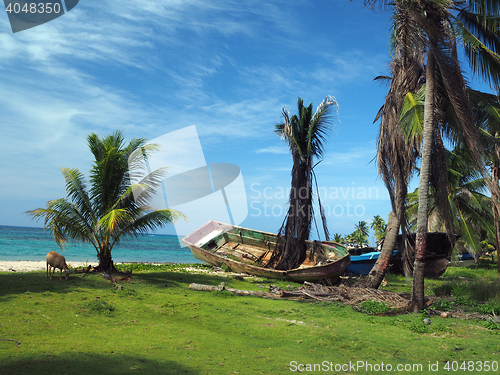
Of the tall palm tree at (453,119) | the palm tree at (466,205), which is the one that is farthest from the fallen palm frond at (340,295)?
the palm tree at (466,205)

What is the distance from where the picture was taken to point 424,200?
10336 millimetres

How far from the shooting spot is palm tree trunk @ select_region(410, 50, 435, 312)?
404 inches

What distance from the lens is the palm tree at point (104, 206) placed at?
40.9 feet

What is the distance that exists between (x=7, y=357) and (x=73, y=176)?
29.4 ft

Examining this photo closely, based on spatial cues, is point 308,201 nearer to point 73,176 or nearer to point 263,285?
point 263,285

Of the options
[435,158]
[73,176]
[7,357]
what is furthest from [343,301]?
[73,176]

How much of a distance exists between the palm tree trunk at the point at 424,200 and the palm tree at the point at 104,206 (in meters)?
8.18

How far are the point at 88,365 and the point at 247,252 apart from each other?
15166 millimetres

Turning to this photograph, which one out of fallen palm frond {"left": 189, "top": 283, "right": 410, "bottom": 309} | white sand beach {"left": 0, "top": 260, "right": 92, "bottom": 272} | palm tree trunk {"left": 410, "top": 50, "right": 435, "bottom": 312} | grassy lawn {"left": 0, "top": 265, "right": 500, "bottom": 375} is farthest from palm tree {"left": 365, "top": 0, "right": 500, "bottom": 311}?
white sand beach {"left": 0, "top": 260, "right": 92, "bottom": 272}

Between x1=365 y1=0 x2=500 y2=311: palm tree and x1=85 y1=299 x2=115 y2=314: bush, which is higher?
x1=365 y1=0 x2=500 y2=311: palm tree

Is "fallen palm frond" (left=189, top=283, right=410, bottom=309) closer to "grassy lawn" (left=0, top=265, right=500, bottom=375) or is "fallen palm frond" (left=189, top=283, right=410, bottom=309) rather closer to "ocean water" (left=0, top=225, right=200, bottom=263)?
"grassy lawn" (left=0, top=265, right=500, bottom=375)

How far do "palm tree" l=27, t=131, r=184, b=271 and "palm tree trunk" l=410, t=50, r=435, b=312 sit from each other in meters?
8.18

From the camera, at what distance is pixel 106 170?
12.9 m

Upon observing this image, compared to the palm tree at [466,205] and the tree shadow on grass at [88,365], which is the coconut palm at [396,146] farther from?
the palm tree at [466,205]
